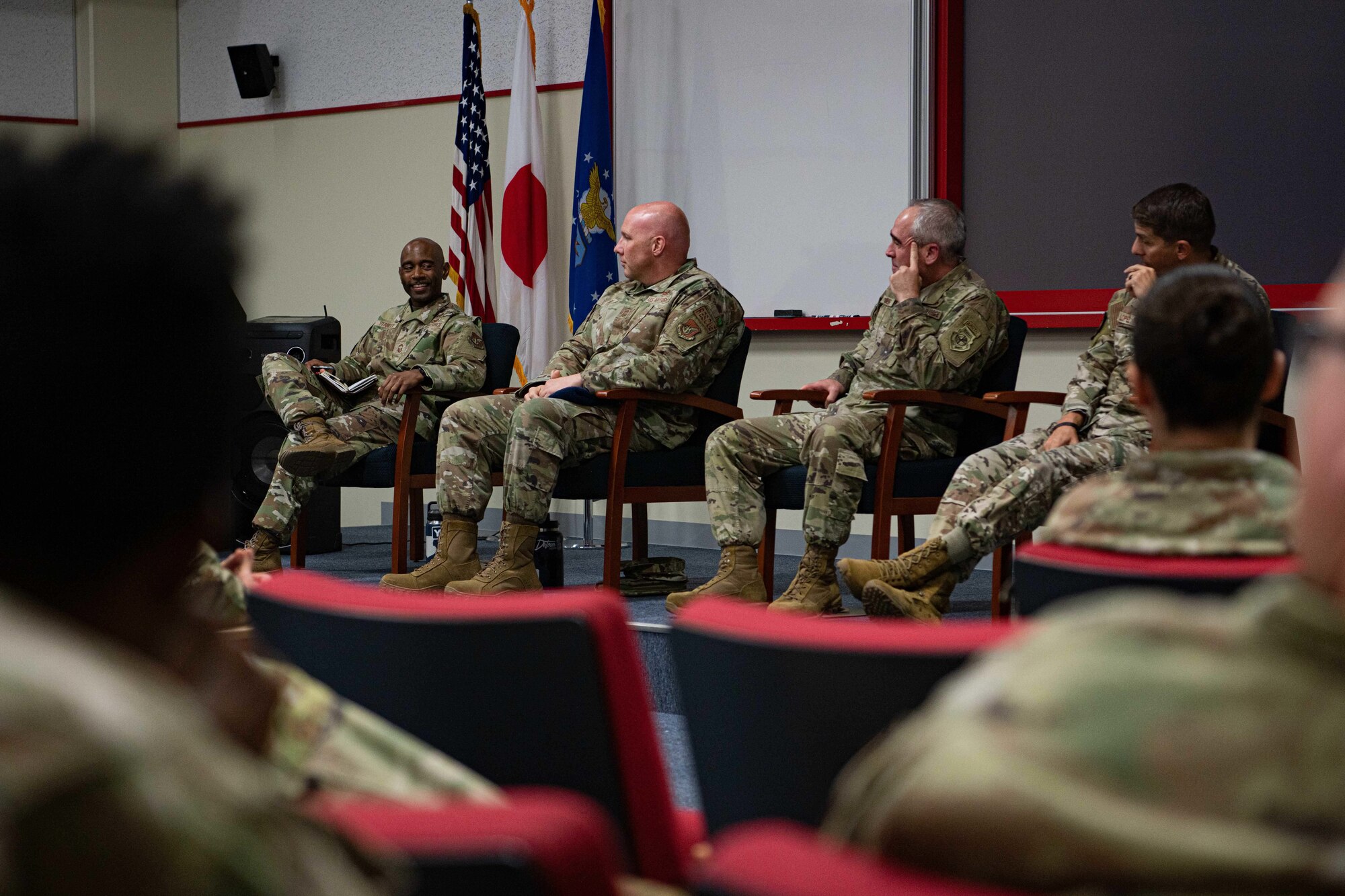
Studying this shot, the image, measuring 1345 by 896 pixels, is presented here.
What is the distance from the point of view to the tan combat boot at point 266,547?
476 cm

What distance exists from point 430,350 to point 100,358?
473 centimetres

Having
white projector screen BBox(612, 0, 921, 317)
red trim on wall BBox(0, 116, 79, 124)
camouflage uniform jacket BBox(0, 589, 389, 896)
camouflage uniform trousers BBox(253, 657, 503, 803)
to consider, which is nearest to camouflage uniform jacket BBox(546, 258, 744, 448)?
white projector screen BBox(612, 0, 921, 317)

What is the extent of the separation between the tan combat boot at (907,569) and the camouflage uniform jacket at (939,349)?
0.61m

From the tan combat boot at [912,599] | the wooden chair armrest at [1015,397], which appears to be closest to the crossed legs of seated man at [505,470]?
the wooden chair armrest at [1015,397]

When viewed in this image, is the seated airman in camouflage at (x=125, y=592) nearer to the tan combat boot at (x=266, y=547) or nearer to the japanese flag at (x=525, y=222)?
the tan combat boot at (x=266, y=547)

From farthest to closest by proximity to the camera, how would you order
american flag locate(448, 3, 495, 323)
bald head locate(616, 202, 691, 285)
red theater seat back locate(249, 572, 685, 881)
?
american flag locate(448, 3, 495, 323), bald head locate(616, 202, 691, 285), red theater seat back locate(249, 572, 685, 881)

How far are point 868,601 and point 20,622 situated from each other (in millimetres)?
2805

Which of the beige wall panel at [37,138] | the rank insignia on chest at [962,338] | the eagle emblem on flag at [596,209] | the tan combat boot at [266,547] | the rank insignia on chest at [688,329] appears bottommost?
the tan combat boot at [266,547]

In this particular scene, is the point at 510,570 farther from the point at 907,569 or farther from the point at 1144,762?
the point at 1144,762

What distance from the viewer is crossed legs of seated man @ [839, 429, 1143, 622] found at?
332cm

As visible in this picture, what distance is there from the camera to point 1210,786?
50 cm

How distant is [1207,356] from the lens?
163 cm

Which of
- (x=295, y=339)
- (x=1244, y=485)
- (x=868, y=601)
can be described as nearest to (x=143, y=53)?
(x=295, y=339)

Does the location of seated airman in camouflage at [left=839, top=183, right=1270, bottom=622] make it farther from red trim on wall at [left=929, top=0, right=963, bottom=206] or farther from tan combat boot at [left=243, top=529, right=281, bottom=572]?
tan combat boot at [left=243, top=529, right=281, bottom=572]
